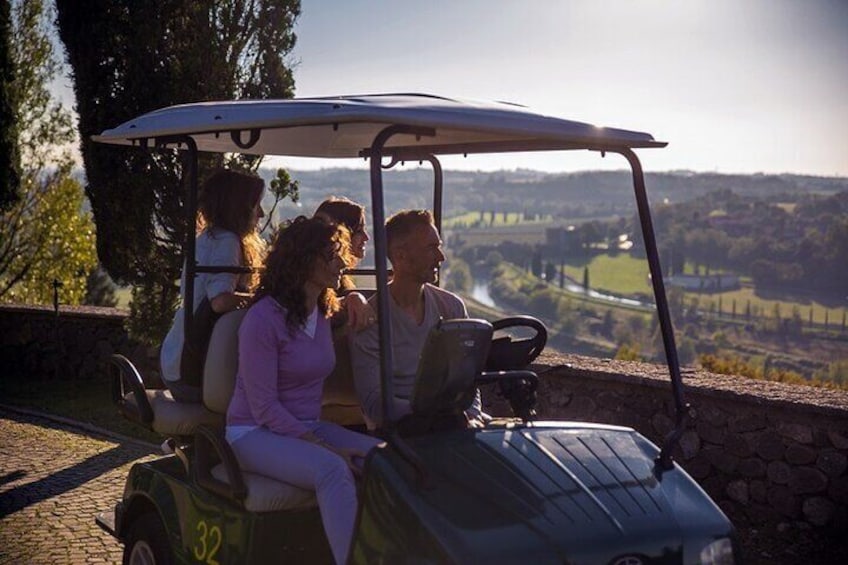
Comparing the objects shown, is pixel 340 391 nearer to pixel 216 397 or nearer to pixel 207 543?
pixel 216 397

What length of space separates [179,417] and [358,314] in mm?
905

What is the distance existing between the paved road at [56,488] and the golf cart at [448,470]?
1.79 metres

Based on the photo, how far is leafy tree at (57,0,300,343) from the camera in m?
10.2

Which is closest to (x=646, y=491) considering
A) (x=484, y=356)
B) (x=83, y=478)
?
(x=484, y=356)

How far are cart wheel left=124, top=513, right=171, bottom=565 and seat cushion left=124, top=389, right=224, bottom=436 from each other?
35 cm

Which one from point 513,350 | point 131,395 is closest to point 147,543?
point 131,395

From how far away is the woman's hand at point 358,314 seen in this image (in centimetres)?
427

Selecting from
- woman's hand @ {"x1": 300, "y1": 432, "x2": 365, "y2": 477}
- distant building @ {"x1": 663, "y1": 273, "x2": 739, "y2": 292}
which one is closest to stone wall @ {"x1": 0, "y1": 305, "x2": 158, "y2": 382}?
woman's hand @ {"x1": 300, "y1": 432, "x2": 365, "y2": 477}

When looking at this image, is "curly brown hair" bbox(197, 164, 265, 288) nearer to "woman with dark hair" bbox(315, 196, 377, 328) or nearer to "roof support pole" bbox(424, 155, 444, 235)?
"woman with dark hair" bbox(315, 196, 377, 328)

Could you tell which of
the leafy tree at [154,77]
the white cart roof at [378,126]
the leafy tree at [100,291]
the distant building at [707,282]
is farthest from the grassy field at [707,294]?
the white cart roof at [378,126]

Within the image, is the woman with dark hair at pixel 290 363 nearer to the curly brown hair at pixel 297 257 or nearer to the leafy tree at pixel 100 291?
the curly brown hair at pixel 297 257

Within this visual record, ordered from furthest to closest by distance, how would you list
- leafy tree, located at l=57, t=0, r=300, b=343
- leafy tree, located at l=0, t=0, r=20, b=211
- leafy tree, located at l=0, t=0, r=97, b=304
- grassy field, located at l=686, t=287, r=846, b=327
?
1. grassy field, located at l=686, t=287, r=846, b=327
2. leafy tree, located at l=0, t=0, r=97, b=304
3. leafy tree, located at l=0, t=0, r=20, b=211
4. leafy tree, located at l=57, t=0, r=300, b=343

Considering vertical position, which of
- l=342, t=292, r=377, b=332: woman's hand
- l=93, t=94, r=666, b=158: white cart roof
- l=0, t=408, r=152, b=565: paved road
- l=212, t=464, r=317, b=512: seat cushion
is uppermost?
l=93, t=94, r=666, b=158: white cart roof

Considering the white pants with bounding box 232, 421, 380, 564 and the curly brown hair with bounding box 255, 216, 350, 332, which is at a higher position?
the curly brown hair with bounding box 255, 216, 350, 332
